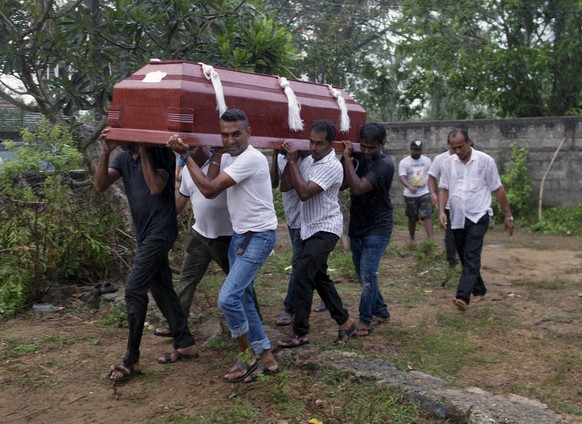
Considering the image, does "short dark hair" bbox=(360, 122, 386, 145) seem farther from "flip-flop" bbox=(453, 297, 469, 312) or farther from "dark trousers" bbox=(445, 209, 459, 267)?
"dark trousers" bbox=(445, 209, 459, 267)

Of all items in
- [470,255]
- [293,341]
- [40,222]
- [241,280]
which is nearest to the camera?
[241,280]

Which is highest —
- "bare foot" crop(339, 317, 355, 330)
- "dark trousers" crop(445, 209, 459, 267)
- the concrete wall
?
the concrete wall

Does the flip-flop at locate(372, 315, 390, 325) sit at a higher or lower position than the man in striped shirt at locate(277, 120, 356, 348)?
lower

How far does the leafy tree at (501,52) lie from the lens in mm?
12719

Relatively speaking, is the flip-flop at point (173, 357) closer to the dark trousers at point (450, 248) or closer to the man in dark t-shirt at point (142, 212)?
the man in dark t-shirt at point (142, 212)

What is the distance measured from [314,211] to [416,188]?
16.1 feet

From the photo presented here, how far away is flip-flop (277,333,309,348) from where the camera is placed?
486 cm

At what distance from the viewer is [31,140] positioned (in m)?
5.97

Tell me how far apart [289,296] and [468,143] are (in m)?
2.02

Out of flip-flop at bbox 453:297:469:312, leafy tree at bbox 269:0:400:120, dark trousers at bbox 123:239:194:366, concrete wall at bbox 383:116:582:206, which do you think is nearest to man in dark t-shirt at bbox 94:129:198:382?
dark trousers at bbox 123:239:194:366

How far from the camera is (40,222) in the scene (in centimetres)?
625

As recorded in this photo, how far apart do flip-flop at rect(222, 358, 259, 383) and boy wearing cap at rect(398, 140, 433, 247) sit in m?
5.44

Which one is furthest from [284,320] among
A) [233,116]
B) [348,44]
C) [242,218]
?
[348,44]

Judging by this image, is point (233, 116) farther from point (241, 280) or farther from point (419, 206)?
point (419, 206)
